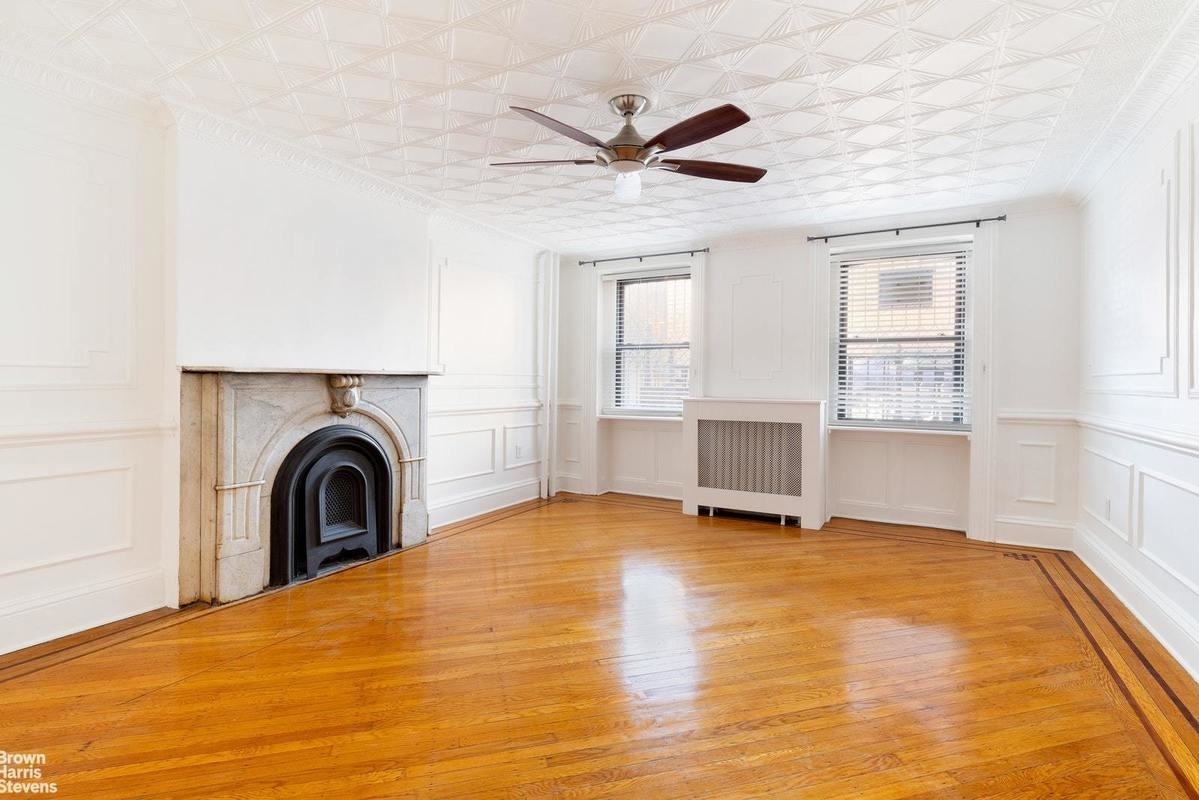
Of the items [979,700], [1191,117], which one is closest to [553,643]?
[979,700]

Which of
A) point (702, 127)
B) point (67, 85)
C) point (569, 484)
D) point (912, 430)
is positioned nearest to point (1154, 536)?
point (912, 430)

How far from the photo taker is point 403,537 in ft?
14.3

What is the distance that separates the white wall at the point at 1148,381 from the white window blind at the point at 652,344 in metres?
3.16

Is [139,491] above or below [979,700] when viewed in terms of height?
above

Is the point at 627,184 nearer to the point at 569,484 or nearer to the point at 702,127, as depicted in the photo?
the point at 702,127

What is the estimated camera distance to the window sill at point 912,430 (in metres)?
4.85

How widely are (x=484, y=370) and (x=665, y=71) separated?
3316 millimetres

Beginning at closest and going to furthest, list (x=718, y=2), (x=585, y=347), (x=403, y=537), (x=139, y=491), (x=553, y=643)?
(x=718, y=2) < (x=553, y=643) < (x=139, y=491) < (x=403, y=537) < (x=585, y=347)

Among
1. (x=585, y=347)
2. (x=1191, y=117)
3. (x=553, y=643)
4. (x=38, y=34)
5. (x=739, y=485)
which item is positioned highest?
(x=38, y=34)

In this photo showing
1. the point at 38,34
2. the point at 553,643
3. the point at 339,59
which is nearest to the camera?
the point at 38,34

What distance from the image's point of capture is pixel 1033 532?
4520 millimetres

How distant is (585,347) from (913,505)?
11.2ft

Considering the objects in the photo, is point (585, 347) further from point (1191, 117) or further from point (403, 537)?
point (1191, 117)

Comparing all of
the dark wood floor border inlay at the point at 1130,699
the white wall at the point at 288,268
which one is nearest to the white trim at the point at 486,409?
the white wall at the point at 288,268
